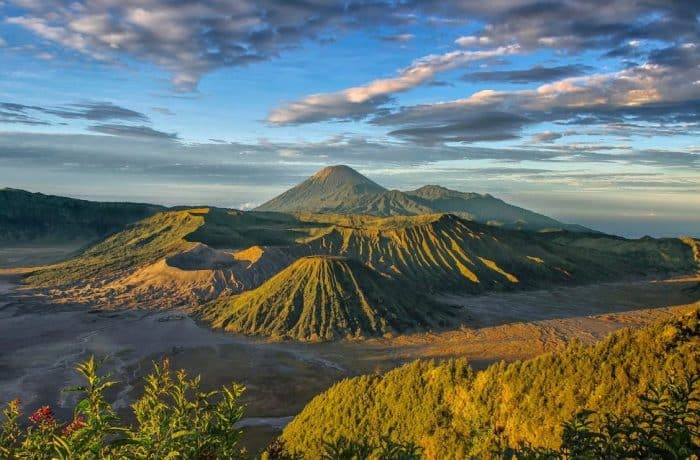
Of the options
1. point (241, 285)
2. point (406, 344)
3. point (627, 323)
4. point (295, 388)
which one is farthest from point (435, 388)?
point (241, 285)

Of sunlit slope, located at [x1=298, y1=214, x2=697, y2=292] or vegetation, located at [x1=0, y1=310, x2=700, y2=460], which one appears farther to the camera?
sunlit slope, located at [x1=298, y1=214, x2=697, y2=292]

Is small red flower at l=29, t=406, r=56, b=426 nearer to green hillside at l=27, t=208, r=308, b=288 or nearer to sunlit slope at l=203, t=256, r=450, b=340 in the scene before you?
sunlit slope at l=203, t=256, r=450, b=340

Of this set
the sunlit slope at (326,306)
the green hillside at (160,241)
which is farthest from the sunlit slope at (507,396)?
the green hillside at (160,241)

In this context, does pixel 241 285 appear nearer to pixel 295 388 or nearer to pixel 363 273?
pixel 363 273

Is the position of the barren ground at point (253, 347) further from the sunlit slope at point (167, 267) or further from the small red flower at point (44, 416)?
the small red flower at point (44, 416)

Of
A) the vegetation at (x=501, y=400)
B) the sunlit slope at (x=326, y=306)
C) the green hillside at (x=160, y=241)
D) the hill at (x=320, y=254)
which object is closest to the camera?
the vegetation at (x=501, y=400)

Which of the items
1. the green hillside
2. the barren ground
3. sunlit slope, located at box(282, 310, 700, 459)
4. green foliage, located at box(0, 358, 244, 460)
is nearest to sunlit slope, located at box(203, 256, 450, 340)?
the barren ground
